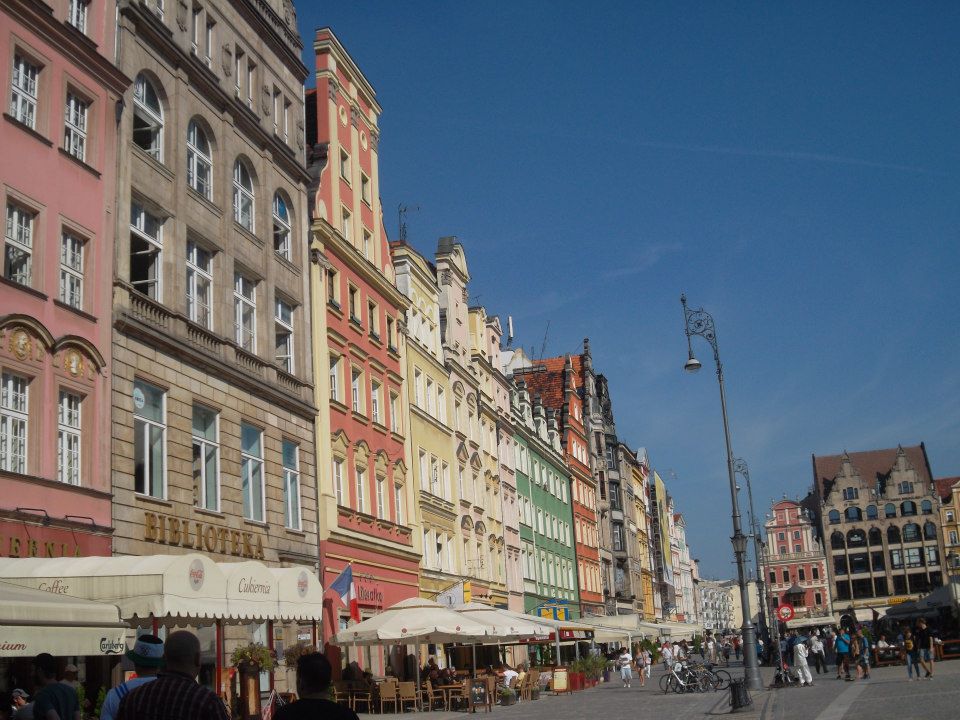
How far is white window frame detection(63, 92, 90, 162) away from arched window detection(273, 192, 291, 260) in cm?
901

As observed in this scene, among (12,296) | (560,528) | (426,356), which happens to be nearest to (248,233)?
(12,296)

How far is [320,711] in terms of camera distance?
530cm

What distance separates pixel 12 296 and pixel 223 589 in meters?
6.21

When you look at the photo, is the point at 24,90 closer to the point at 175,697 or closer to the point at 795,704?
the point at 175,697

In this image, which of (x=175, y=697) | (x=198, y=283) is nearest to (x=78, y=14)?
(x=198, y=283)

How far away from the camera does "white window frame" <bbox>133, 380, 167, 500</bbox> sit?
22.7 metres

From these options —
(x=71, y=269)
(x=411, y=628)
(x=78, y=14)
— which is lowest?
(x=411, y=628)

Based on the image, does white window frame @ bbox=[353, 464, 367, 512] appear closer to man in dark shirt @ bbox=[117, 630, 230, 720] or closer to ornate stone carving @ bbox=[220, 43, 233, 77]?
ornate stone carving @ bbox=[220, 43, 233, 77]

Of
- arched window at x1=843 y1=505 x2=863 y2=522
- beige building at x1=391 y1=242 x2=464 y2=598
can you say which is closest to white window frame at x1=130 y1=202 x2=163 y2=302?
beige building at x1=391 y1=242 x2=464 y2=598

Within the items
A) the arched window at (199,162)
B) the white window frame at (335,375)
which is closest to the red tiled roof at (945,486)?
the white window frame at (335,375)

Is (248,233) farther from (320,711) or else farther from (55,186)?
(320,711)

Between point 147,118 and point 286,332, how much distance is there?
759 centimetres

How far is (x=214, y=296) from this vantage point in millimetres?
26547

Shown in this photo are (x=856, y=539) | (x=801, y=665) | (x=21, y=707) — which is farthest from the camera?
(x=856, y=539)
